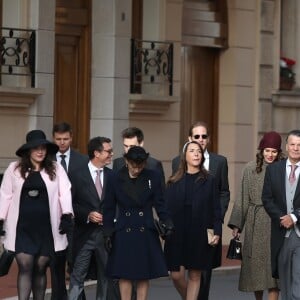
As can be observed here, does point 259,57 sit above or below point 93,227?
above

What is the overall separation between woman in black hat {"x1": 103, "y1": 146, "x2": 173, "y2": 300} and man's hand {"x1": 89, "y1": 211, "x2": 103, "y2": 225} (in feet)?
2.26

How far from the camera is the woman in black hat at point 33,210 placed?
14.4 m

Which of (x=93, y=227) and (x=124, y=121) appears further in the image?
(x=124, y=121)

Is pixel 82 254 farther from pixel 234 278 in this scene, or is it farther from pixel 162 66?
pixel 162 66

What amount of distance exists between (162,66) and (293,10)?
158 inches

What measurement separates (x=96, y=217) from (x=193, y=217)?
3.19ft

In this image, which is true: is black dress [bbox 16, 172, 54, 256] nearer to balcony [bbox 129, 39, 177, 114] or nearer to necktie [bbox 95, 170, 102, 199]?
necktie [bbox 95, 170, 102, 199]

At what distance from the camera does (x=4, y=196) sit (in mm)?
14453

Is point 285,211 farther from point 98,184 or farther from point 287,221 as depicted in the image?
point 98,184

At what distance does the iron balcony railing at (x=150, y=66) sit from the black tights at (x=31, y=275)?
28.2 ft

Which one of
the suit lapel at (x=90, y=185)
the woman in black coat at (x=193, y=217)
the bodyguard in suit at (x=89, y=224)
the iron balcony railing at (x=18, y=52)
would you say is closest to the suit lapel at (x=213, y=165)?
the woman in black coat at (x=193, y=217)

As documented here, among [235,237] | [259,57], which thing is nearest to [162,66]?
[259,57]

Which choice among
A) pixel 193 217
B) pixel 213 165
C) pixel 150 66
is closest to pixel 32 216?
pixel 193 217

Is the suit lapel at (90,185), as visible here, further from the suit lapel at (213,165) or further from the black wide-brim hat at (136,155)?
the suit lapel at (213,165)
